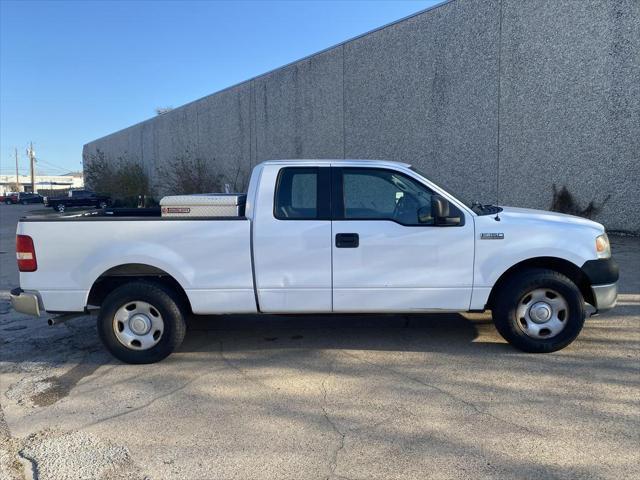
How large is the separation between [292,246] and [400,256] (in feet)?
3.37

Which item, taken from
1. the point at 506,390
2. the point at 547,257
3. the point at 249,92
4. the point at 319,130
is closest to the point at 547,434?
the point at 506,390

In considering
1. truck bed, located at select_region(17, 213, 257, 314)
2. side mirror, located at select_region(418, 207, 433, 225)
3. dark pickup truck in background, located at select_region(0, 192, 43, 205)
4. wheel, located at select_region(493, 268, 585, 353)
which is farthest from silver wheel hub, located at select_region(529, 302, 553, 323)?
dark pickup truck in background, located at select_region(0, 192, 43, 205)

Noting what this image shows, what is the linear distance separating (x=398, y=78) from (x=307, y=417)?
1517 centimetres

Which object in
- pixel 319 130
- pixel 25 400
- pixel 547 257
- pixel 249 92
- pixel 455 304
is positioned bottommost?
pixel 25 400

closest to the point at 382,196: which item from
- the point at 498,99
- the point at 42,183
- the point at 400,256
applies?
the point at 400,256

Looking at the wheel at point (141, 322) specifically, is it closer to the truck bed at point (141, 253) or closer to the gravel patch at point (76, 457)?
the truck bed at point (141, 253)

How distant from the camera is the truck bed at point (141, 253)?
484 cm

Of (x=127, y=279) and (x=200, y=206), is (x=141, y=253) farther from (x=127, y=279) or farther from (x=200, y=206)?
(x=200, y=206)

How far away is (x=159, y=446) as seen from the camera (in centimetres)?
348

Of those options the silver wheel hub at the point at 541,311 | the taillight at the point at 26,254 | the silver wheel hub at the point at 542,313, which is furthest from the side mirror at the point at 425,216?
the taillight at the point at 26,254

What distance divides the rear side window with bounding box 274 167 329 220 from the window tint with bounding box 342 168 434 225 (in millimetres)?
214

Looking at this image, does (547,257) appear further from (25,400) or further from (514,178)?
(514,178)

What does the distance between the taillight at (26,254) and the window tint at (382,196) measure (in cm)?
297

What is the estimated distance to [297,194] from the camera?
501 cm
